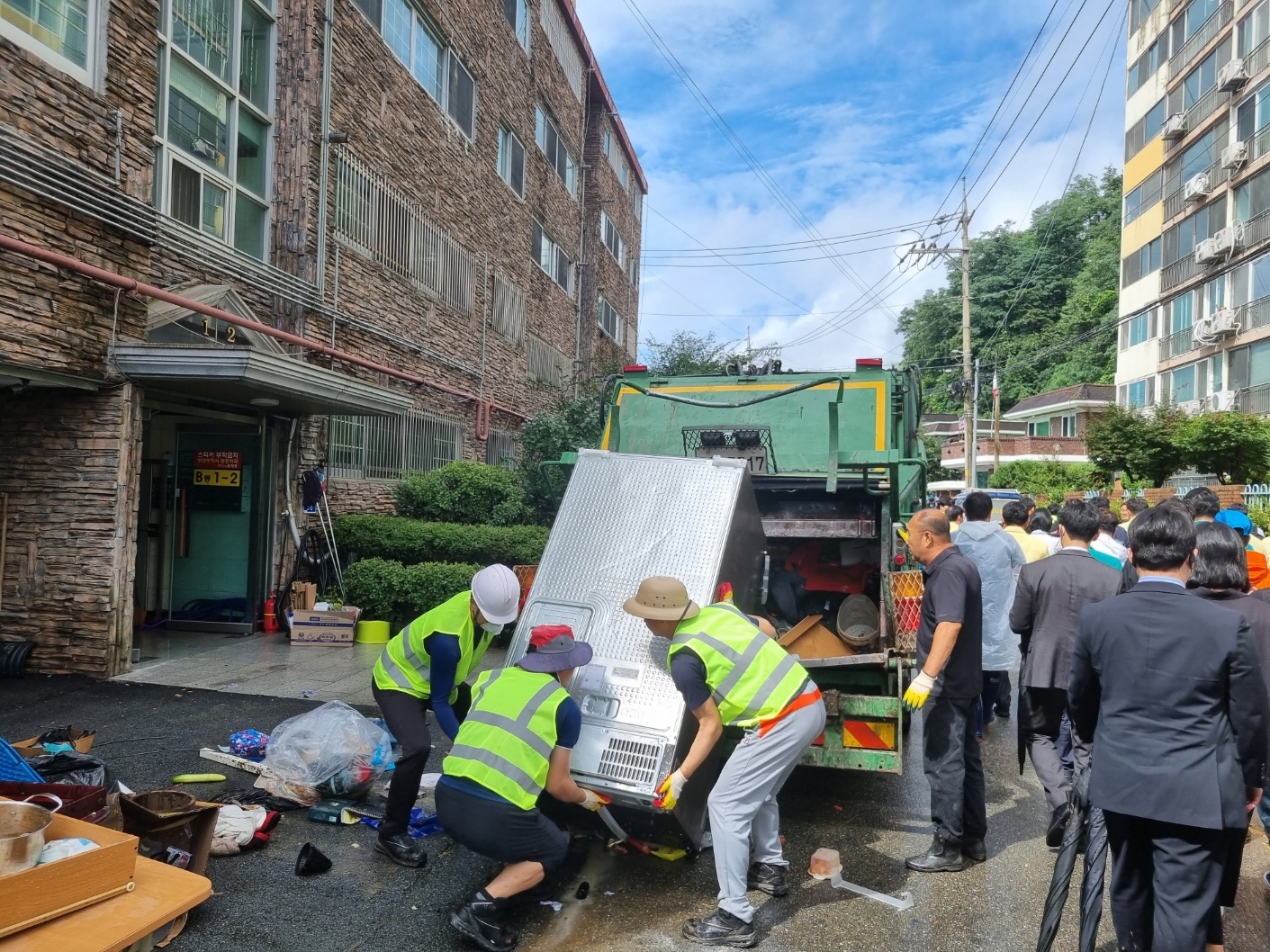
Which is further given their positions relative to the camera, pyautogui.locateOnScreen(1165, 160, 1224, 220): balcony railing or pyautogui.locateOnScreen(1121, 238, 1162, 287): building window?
pyautogui.locateOnScreen(1121, 238, 1162, 287): building window

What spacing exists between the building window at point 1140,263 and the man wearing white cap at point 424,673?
107 feet

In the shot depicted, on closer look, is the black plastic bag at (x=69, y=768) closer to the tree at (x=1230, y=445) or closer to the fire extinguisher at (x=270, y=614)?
the fire extinguisher at (x=270, y=614)

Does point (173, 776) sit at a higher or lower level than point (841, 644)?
lower

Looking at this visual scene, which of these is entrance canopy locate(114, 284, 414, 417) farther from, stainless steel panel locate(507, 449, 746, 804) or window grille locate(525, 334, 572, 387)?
window grille locate(525, 334, 572, 387)

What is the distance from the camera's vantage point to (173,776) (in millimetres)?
4965

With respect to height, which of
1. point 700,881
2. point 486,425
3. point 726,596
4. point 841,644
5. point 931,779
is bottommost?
point 700,881

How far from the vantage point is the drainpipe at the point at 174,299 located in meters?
6.32

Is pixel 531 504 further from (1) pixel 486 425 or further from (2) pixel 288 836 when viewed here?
(2) pixel 288 836

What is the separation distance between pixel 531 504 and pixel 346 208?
14.1 ft

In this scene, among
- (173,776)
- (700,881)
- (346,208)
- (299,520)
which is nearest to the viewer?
(700,881)

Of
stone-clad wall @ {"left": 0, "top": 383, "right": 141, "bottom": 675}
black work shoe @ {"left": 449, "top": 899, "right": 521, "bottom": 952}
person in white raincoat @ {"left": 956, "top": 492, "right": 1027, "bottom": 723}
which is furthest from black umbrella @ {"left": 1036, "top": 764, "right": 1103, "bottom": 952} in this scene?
stone-clad wall @ {"left": 0, "top": 383, "right": 141, "bottom": 675}

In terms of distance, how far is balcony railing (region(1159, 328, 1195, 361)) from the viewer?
92.1 ft

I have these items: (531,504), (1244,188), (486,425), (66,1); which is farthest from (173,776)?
(1244,188)

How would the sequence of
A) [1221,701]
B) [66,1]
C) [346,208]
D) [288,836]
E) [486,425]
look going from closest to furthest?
[1221,701], [288,836], [66,1], [346,208], [486,425]
